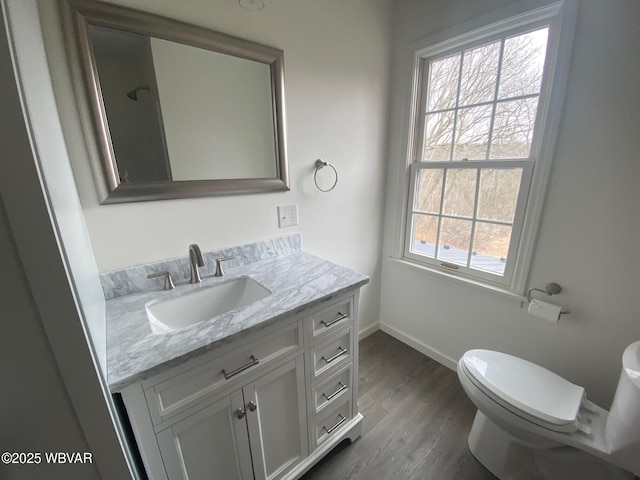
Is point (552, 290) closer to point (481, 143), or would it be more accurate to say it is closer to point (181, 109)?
point (481, 143)

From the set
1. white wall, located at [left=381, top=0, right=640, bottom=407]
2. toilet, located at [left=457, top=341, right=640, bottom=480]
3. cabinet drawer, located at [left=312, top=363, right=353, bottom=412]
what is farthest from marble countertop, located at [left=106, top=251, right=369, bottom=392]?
white wall, located at [left=381, top=0, right=640, bottom=407]

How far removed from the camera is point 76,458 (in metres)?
0.53

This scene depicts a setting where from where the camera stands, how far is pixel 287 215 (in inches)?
57.5

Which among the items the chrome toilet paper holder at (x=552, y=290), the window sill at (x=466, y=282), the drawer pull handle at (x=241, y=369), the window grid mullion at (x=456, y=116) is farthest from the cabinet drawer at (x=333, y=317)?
the window grid mullion at (x=456, y=116)

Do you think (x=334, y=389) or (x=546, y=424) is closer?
(x=546, y=424)

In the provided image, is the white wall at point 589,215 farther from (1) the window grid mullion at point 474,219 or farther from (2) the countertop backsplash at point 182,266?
(2) the countertop backsplash at point 182,266

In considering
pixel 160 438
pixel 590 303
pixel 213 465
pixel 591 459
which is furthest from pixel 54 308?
pixel 590 303

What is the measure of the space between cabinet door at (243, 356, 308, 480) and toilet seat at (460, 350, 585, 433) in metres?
0.77

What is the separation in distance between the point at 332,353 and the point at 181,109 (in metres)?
1.19

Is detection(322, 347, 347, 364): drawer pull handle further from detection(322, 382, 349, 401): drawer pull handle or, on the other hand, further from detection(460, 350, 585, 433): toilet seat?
detection(460, 350, 585, 433): toilet seat

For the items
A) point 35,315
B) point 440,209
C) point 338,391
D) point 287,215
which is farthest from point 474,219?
point 35,315

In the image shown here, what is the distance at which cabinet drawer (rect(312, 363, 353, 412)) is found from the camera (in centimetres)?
112

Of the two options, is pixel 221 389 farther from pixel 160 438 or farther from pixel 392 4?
pixel 392 4

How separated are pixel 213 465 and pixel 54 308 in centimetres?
76
